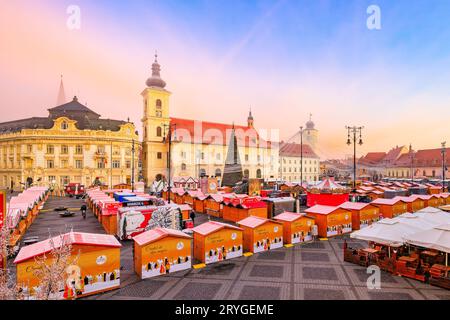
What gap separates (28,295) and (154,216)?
10627mm

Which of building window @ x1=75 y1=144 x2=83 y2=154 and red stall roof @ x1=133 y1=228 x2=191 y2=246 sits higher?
building window @ x1=75 y1=144 x2=83 y2=154

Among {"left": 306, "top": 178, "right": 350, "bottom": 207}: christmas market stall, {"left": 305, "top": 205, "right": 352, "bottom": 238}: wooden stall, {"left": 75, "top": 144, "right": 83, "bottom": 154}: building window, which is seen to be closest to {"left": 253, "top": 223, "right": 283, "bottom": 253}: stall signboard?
{"left": 305, "top": 205, "right": 352, "bottom": 238}: wooden stall

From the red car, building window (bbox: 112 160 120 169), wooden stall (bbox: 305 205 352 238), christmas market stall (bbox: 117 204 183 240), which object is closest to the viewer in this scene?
christmas market stall (bbox: 117 204 183 240)

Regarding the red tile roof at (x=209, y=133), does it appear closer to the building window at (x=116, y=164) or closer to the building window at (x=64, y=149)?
the building window at (x=116, y=164)

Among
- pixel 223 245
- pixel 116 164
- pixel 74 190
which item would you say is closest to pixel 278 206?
pixel 223 245

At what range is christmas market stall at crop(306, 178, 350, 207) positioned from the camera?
103 feet

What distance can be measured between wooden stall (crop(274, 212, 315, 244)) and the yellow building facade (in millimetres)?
48545

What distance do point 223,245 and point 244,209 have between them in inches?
373

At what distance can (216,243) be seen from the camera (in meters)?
15.2

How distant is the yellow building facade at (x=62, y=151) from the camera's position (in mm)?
54438

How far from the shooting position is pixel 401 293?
1112 centimetres

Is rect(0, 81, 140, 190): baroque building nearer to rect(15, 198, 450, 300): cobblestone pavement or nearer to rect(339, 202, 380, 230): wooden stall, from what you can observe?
rect(15, 198, 450, 300): cobblestone pavement

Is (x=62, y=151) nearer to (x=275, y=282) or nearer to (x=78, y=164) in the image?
(x=78, y=164)

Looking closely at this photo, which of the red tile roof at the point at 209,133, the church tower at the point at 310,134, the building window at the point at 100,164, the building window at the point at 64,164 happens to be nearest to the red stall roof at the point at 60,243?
the building window at the point at 100,164
